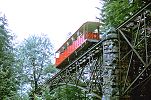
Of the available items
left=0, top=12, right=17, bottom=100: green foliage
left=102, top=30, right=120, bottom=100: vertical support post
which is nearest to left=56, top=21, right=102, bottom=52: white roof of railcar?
left=0, top=12, right=17, bottom=100: green foliage

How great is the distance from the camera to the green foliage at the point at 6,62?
83.0ft

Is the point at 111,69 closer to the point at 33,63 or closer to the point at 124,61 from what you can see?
the point at 124,61

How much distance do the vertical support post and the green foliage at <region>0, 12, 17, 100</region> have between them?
12.6m

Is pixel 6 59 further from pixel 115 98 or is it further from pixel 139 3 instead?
pixel 115 98

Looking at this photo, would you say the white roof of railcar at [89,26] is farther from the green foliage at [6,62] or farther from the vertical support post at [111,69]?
the vertical support post at [111,69]

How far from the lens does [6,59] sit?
105ft

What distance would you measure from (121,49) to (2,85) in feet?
44.3

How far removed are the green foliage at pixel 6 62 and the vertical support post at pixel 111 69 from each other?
1261cm

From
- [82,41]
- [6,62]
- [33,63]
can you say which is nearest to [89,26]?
[82,41]

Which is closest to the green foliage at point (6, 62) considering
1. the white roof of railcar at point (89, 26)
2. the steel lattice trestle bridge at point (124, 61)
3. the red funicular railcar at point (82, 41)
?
the red funicular railcar at point (82, 41)

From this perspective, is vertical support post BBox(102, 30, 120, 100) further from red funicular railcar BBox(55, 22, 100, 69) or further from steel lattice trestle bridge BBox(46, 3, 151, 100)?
red funicular railcar BBox(55, 22, 100, 69)

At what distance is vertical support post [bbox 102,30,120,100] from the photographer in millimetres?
13539

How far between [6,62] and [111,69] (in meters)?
19.0

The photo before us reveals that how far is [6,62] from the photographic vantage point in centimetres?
3108
